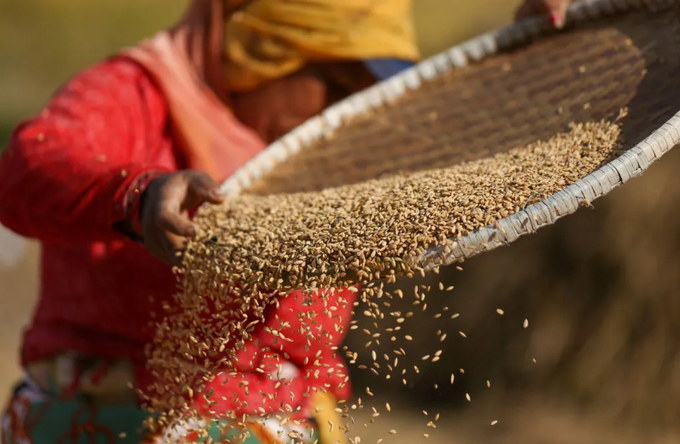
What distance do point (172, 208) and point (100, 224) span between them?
14 cm

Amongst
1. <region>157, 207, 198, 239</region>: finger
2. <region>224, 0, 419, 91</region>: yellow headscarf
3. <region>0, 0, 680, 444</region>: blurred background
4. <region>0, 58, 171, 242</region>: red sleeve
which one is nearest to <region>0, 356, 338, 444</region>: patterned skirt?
<region>0, 58, 171, 242</region>: red sleeve

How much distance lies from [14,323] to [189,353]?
3.55 metres

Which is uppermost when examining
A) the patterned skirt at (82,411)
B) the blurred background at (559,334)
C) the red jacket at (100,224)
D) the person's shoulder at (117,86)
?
the person's shoulder at (117,86)

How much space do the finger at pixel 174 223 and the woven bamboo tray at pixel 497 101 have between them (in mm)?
336

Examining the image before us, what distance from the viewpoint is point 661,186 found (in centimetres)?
333

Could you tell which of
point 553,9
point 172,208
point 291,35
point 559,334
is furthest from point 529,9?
point 559,334

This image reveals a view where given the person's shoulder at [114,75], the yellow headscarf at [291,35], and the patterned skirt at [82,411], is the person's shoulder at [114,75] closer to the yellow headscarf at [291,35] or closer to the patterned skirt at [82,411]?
the yellow headscarf at [291,35]

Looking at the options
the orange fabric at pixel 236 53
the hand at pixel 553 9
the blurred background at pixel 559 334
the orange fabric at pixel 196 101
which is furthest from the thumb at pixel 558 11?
the blurred background at pixel 559 334

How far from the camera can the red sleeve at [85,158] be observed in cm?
124

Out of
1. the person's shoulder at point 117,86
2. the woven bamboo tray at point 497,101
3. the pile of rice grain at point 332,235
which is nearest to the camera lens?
the pile of rice grain at point 332,235

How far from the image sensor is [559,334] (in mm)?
3922

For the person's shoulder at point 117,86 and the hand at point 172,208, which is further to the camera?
the person's shoulder at point 117,86

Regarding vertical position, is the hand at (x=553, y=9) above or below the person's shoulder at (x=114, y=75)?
above

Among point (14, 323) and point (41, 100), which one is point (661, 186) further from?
point (41, 100)
